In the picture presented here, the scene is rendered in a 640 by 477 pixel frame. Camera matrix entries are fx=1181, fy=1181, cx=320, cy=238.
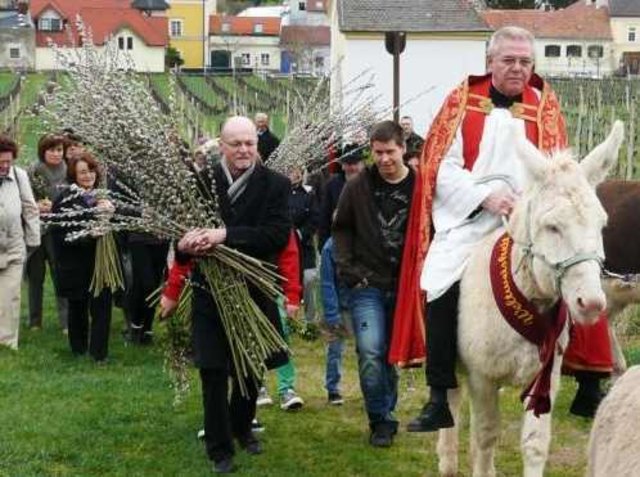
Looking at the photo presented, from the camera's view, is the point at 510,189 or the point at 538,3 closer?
the point at 510,189

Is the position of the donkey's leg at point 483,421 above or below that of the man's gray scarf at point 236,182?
below

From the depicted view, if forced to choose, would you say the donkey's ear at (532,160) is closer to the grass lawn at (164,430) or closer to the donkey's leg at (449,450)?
the donkey's leg at (449,450)

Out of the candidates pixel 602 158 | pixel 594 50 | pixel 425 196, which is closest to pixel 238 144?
pixel 425 196

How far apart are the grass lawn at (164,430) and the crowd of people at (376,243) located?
0.68 ft

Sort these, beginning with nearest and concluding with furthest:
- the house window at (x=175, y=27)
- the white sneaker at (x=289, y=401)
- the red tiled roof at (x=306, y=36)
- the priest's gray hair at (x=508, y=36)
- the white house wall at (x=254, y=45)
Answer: the priest's gray hair at (x=508, y=36) → the white sneaker at (x=289, y=401) → the red tiled roof at (x=306, y=36) → the white house wall at (x=254, y=45) → the house window at (x=175, y=27)

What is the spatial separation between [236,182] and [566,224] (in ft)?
8.11

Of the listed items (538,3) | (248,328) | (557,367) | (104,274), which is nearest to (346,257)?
(248,328)

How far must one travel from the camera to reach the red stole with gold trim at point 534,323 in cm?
541

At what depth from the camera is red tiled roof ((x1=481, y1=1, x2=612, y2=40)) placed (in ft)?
245

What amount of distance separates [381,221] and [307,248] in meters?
3.64

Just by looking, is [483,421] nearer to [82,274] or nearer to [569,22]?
[82,274]

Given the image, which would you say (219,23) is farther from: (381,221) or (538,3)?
(381,221)

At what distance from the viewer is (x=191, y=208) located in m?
6.67

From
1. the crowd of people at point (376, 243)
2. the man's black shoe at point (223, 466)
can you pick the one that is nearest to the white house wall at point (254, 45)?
the crowd of people at point (376, 243)
